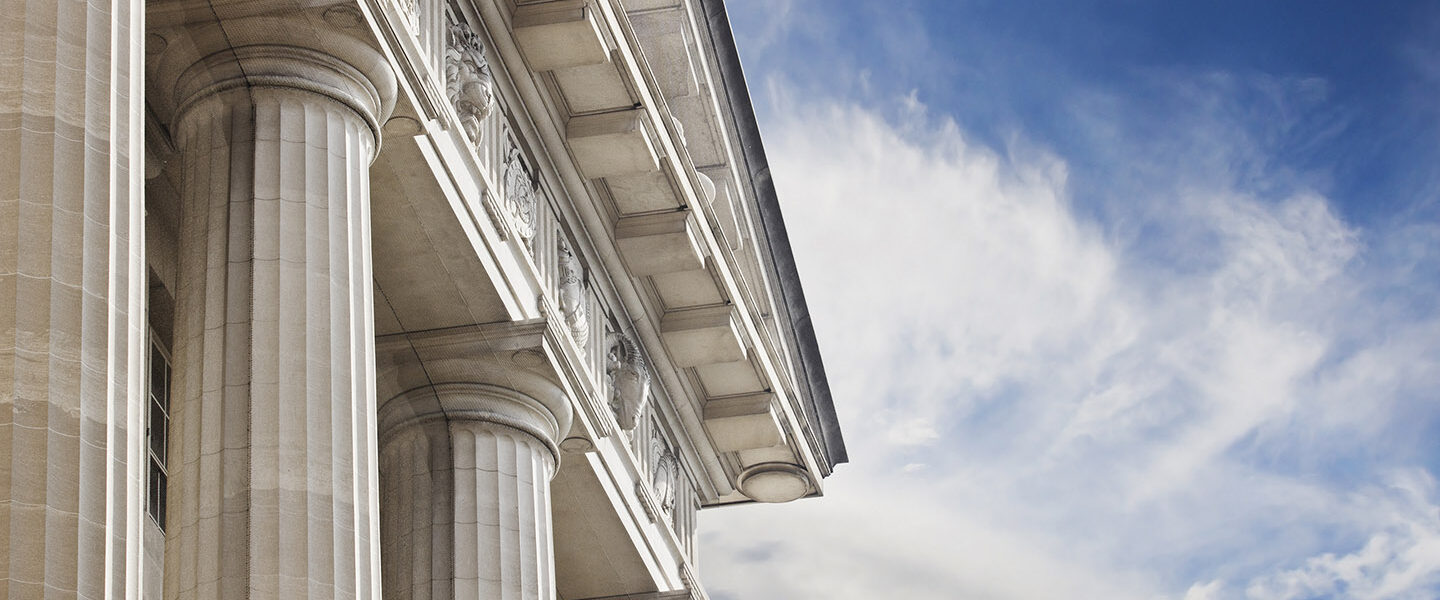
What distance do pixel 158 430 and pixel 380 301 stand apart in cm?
287

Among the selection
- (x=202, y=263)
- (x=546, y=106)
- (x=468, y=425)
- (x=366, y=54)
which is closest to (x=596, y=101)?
(x=546, y=106)

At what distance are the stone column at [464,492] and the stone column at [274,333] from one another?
5541mm

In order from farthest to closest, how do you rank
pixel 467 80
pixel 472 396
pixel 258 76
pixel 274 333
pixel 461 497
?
pixel 472 396 → pixel 461 497 → pixel 467 80 → pixel 258 76 → pixel 274 333

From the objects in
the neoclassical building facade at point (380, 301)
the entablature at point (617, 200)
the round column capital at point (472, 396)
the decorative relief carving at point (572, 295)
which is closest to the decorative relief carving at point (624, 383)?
the neoclassical building facade at point (380, 301)

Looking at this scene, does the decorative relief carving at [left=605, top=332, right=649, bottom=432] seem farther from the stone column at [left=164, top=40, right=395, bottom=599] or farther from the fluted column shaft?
the stone column at [left=164, top=40, right=395, bottom=599]

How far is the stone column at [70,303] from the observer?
1175 cm

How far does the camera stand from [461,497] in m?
24.5

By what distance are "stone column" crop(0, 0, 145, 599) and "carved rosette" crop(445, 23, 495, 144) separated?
997 cm

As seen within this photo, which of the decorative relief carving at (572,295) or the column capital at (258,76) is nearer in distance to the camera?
the column capital at (258,76)

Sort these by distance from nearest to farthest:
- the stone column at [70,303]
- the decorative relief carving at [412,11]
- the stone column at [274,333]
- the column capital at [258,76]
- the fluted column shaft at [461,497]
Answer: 1. the stone column at [70,303]
2. the stone column at [274,333]
3. the column capital at [258,76]
4. the decorative relief carving at [412,11]
5. the fluted column shaft at [461,497]

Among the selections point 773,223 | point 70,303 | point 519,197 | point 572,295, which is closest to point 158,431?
point 519,197

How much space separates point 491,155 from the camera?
25.2 metres

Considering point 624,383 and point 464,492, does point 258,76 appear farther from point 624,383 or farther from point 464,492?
point 624,383

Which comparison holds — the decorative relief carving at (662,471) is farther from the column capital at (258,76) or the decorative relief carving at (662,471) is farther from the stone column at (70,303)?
the stone column at (70,303)
